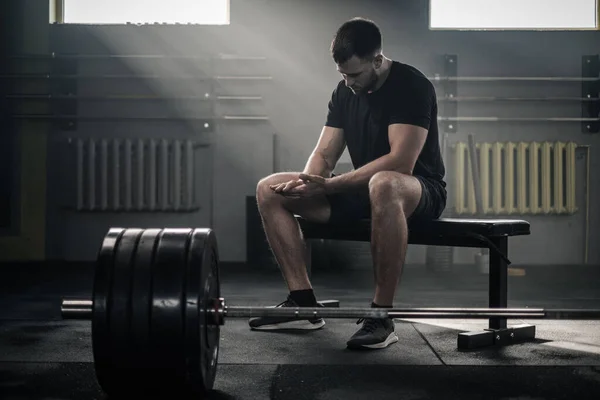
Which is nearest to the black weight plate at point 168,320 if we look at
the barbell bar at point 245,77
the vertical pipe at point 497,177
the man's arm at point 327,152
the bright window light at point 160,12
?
the man's arm at point 327,152

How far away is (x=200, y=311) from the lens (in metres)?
1.27

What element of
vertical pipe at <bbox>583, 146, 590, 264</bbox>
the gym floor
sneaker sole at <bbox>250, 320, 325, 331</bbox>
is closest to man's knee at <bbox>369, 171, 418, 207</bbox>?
the gym floor

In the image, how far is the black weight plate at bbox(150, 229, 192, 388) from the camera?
4.07ft

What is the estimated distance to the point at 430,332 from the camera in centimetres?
217

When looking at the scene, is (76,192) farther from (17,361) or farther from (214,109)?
(17,361)

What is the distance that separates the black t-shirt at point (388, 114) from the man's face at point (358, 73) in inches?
1.9

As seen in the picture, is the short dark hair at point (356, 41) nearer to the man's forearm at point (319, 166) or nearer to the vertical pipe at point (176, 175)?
the man's forearm at point (319, 166)

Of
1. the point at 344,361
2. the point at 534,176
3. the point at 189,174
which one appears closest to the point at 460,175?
the point at 534,176

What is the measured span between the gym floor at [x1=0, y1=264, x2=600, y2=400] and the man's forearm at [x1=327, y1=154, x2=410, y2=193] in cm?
42

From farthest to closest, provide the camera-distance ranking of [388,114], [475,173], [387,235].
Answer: [475,173] < [388,114] < [387,235]

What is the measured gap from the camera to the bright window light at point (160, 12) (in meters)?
4.55

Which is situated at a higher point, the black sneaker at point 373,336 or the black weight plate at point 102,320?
the black weight plate at point 102,320

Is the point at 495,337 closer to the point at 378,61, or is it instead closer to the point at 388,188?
the point at 388,188

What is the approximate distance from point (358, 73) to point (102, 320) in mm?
1072
